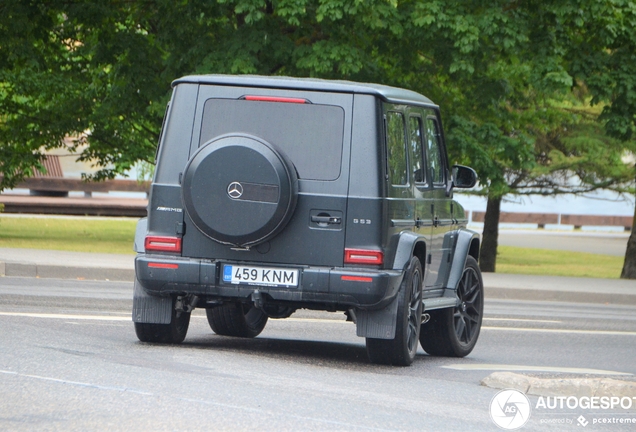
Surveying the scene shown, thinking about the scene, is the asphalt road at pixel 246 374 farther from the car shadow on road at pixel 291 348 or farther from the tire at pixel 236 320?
the tire at pixel 236 320

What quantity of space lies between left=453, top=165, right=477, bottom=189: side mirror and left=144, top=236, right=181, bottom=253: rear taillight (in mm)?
2710

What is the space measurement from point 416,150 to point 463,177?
0.94m

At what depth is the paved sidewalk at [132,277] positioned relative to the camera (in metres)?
16.1

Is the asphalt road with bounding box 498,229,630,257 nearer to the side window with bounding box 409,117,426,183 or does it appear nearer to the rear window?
the side window with bounding box 409,117,426,183

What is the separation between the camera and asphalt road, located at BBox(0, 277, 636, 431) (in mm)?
5836

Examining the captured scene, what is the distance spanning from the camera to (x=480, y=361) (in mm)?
9336

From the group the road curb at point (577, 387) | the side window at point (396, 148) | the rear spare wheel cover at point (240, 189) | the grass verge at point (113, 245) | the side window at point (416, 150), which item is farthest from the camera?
the grass verge at point (113, 245)

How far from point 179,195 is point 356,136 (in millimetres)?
1300

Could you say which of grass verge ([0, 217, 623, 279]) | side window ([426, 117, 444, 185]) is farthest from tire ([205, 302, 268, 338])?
grass verge ([0, 217, 623, 279])

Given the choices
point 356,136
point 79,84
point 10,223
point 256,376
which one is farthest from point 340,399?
point 10,223

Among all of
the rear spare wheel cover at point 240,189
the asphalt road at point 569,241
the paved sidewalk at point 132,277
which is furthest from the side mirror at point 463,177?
the asphalt road at point 569,241

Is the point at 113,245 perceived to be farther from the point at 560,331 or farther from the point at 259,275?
the point at 259,275

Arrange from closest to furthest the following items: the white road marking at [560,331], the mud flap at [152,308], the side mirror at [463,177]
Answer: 1. the mud flap at [152,308]
2. the side mirror at [463,177]
3. the white road marking at [560,331]

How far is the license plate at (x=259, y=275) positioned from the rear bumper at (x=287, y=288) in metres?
0.03
